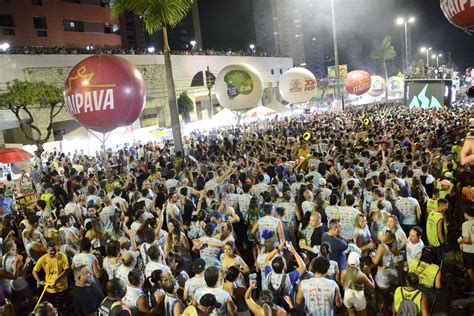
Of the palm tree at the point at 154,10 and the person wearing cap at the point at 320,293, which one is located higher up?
the palm tree at the point at 154,10

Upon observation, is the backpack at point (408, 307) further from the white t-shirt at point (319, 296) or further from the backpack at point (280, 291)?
the backpack at point (280, 291)

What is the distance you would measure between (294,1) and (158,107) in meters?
60.5

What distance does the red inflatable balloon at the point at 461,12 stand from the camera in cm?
723

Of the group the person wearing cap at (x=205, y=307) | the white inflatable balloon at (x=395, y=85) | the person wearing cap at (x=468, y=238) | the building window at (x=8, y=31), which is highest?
the building window at (x=8, y=31)

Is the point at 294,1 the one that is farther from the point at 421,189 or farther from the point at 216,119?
the point at 421,189

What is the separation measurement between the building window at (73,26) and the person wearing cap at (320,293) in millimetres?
36019

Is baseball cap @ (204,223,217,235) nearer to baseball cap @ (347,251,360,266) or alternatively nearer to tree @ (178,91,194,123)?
baseball cap @ (347,251,360,266)

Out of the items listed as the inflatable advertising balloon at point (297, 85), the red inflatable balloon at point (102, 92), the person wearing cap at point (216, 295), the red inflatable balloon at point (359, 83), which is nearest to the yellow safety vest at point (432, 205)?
the person wearing cap at point (216, 295)

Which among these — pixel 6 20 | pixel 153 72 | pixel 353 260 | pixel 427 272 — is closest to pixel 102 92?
pixel 353 260

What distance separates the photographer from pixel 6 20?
3069 cm

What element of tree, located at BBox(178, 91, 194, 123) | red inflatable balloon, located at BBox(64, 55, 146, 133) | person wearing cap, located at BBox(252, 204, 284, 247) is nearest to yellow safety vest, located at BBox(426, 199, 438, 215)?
person wearing cap, located at BBox(252, 204, 284, 247)

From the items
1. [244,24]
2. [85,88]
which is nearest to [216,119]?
[85,88]

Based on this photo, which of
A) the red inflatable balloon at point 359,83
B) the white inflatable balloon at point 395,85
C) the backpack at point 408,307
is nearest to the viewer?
the backpack at point 408,307

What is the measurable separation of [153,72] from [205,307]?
27090mm
